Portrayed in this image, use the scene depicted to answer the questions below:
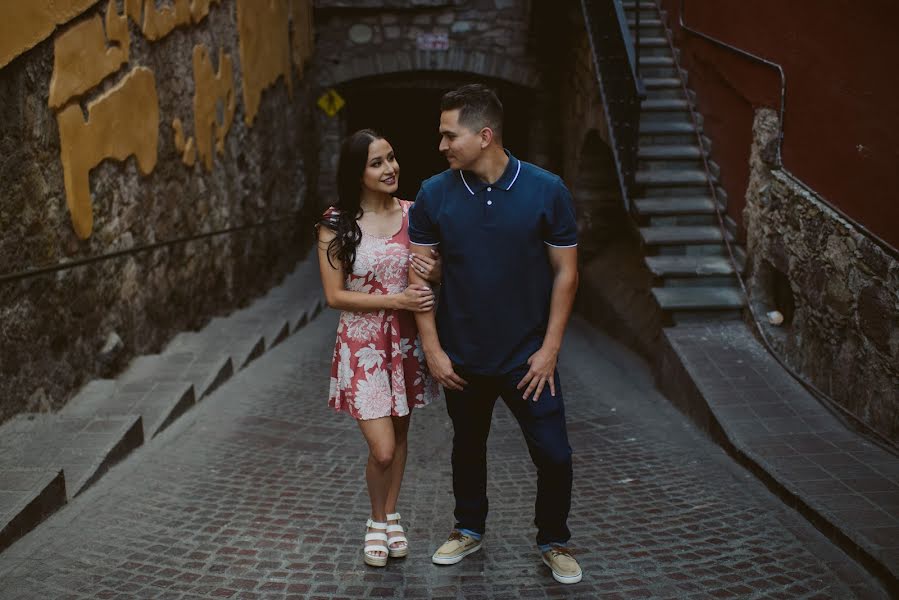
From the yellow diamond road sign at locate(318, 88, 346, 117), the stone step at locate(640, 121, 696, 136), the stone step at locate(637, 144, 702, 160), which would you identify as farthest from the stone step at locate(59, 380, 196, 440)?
the yellow diamond road sign at locate(318, 88, 346, 117)

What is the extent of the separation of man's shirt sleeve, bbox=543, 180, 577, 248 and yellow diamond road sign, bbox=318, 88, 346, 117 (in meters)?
9.19

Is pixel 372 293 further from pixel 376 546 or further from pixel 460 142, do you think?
pixel 376 546

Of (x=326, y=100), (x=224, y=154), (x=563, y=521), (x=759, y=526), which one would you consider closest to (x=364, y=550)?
(x=563, y=521)

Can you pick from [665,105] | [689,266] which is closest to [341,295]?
[689,266]

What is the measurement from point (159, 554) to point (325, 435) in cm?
165

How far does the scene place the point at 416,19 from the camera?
11.6 metres

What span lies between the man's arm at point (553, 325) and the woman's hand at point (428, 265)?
370mm

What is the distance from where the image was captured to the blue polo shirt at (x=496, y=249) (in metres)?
2.85

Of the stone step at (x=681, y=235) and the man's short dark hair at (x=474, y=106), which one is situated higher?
the man's short dark hair at (x=474, y=106)

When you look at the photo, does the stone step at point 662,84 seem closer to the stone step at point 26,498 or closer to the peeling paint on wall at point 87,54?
the peeling paint on wall at point 87,54

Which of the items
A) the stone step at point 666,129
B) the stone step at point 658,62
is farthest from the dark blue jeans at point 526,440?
the stone step at point 658,62

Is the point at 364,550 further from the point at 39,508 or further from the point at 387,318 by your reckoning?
the point at 39,508

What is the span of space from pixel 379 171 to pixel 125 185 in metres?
2.93

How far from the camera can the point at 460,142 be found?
2840 mm
